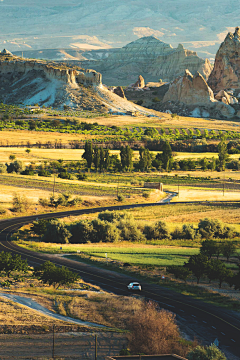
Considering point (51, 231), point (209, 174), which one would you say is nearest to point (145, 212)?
point (51, 231)

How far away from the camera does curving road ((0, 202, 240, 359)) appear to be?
94.0 feet

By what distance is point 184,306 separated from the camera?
108 ft

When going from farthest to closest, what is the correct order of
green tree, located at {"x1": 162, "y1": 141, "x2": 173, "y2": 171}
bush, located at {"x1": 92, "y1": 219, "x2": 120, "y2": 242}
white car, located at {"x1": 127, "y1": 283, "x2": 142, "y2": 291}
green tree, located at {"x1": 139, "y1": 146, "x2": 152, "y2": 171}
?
green tree, located at {"x1": 162, "y1": 141, "x2": 173, "y2": 171} < green tree, located at {"x1": 139, "y1": 146, "x2": 152, "y2": 171} < bush, located at {"x1": 92, "y1": 219, "x2": 120, "y2": 242} < white car, located at {"x1": 127, "y1": 283, "x2": 142, "y2": 291}

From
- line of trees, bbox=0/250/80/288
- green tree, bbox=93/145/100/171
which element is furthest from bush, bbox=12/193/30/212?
green tree, bbox=93/145/100/171

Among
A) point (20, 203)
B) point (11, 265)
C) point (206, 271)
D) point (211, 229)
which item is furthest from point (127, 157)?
point (11, 265)

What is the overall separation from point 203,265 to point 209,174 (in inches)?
2998

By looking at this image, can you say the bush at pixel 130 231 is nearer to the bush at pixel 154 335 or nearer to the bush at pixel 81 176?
the bush at pixel 154 335

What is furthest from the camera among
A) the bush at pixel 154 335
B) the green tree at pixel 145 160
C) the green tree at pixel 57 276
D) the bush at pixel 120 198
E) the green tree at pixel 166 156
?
the green tree at pixel 166 156

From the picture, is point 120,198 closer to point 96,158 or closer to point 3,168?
point 3,168

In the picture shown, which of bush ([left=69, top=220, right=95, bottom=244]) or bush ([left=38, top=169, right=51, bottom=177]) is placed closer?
bush ([left=69, top=220, right=95, bottom=244])

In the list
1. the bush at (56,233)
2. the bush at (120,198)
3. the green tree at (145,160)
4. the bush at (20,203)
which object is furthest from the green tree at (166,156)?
the bush at (56,233)

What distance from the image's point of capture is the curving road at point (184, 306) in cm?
2866

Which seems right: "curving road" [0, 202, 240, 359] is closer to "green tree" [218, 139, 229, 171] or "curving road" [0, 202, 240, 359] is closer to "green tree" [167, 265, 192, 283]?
"green tree" [167, 265, 192, 283]

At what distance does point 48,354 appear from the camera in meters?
25.2
